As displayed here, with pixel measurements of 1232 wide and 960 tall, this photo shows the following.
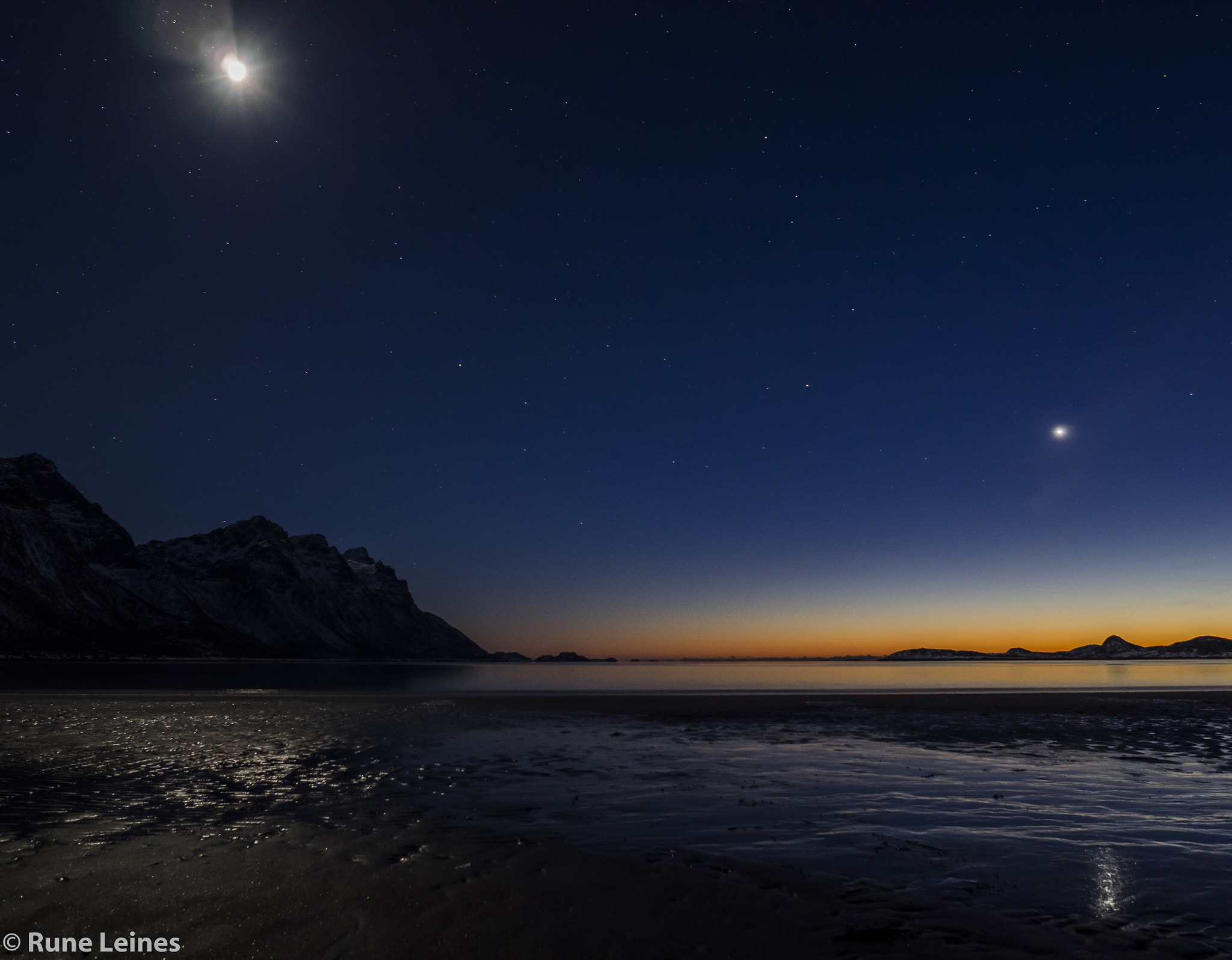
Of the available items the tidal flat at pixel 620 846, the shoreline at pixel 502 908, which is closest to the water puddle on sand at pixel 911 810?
the tidal flat at pixel 620 846

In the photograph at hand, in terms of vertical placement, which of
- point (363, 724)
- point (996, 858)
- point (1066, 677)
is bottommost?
point (1066, 677)

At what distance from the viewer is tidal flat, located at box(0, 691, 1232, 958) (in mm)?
6504

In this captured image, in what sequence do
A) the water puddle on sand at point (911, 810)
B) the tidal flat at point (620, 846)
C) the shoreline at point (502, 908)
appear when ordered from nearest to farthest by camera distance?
the shoreline at point (502, 908), the tidal flat at point (620, 846), the water puddle on sand at point (911, 810)

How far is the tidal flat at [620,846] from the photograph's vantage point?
21.3ft

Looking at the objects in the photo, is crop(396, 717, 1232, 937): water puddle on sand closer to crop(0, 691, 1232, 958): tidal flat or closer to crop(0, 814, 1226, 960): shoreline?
crop(0, 691, 1232, 958): tidal flat

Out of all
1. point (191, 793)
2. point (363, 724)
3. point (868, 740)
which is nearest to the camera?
point (191, 793)

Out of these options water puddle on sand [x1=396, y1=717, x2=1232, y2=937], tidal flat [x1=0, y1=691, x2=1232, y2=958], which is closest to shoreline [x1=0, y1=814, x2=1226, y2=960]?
tidal flat [x1=0, y1=691, x2=1232, y2=958]

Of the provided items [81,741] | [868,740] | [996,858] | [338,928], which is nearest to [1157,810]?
[996,858]

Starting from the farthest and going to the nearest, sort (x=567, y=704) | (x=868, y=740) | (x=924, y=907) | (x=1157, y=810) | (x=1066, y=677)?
(x=1066, y=677) → (x=567, y=704) → (x=868, y=740) → (x=1157, y=810) → (x=924, y=907)

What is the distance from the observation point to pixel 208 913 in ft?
22.2

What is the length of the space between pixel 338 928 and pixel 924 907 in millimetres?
6640

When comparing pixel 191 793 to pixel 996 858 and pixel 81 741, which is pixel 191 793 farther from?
pixel 996 858

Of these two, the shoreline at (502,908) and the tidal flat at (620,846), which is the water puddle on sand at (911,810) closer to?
the tidal flat at (620,846)

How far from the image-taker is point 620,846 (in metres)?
9.54
